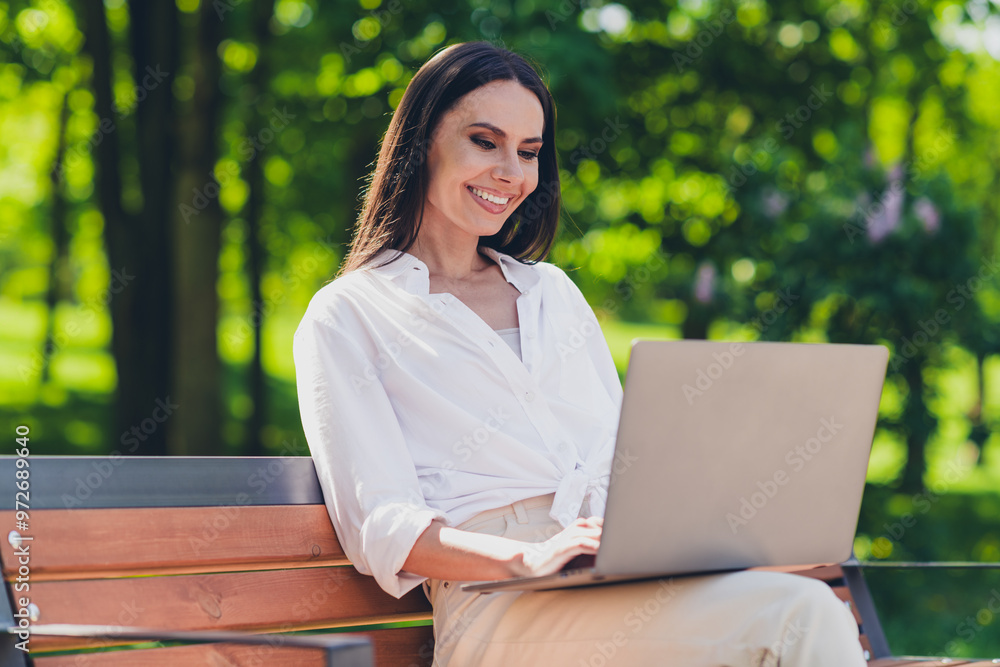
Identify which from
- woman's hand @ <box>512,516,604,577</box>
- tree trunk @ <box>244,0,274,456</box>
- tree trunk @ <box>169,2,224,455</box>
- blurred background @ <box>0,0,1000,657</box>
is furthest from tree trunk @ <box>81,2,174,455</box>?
woman's hand @ <box>512,516,604,577</box>

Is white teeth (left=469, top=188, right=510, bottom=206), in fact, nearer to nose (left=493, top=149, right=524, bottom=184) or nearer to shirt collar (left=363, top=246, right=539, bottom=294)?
nose (left=493, top=149, right=524, bottom=184)

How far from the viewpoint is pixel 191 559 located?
2.22 m

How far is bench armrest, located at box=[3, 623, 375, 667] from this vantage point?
1568 mm

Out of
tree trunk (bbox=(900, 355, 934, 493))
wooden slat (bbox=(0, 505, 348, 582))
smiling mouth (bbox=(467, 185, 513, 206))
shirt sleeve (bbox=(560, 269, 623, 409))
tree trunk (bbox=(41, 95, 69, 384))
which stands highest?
tree trunk (bbox=(41, 95, 69, 384))

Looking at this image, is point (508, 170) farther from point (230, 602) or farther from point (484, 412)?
point (230, 602)

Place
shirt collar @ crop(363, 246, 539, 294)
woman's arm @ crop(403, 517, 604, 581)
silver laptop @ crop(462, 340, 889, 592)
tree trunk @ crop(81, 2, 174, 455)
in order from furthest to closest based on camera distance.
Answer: tree trunk @ crop(81, 2, 174, 455), shirt collar @ crop(363, 246, 539, 294), woman's arm @ crop(403, 517, 604, 581), silver laptop @ crop(462, 340, 889, 592)

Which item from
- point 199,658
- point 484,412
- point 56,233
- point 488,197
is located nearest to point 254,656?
point 199,658

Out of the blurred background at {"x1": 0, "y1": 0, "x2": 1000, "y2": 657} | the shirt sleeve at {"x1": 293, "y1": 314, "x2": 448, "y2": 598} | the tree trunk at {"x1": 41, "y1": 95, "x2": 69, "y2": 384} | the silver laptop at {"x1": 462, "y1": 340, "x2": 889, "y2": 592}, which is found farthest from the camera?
the tree trunk at {"x1": 41, "y1": 95, "x2": 69, "y2": 384}

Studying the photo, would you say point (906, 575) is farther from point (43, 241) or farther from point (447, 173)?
point (43, 241)

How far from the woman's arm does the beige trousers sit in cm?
14

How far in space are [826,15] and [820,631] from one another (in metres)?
6.20

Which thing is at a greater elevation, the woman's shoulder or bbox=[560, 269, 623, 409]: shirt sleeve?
the woman's shoulder

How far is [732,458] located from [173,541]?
3.74 ft

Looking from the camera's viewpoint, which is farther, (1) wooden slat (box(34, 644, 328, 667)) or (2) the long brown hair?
(2) the long brown hair
